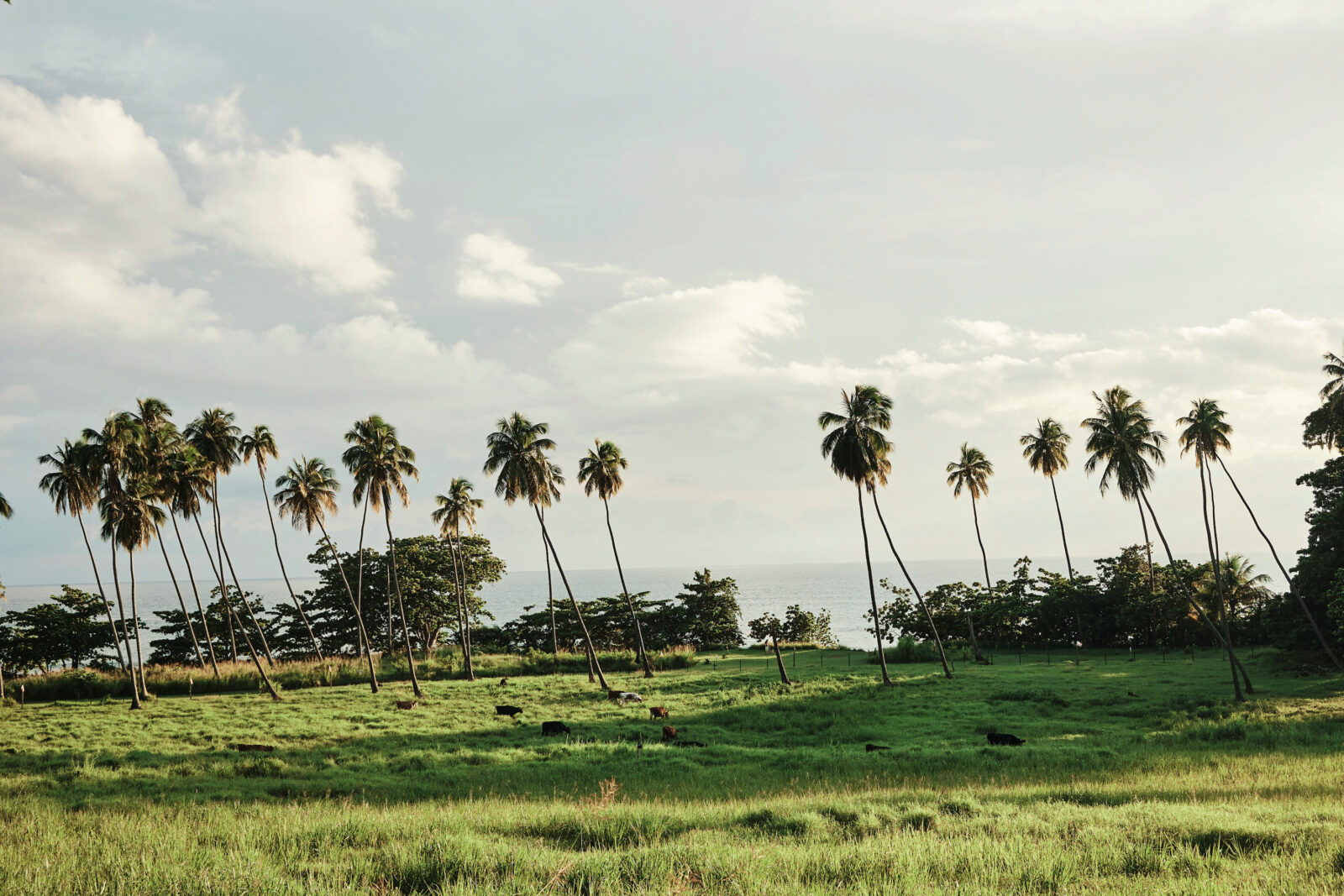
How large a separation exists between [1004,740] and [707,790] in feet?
46.0

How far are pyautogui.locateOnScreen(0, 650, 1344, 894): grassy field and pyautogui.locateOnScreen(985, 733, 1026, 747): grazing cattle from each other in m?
0.54

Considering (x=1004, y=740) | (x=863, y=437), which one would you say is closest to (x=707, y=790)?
(x=1004, y=740)

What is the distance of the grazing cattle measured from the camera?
26.9 m

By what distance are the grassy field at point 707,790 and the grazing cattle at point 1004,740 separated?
54cm

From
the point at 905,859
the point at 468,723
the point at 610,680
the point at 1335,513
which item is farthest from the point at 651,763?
the point at 1335,513

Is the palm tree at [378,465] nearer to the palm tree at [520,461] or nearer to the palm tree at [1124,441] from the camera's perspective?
the palm tree at [520,461]

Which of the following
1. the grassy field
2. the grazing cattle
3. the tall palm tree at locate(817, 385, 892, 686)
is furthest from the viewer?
the tall palm tree at locate(817, 385, 892, 686)

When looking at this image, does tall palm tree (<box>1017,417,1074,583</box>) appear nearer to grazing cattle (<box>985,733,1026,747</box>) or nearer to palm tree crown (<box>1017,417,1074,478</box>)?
palm tree crown (<box>1017,417,1074,478</box>)

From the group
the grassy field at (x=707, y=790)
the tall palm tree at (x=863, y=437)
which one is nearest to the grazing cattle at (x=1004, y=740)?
the grassy field at (x=707, y=790)

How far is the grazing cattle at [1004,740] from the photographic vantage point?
88.4ft

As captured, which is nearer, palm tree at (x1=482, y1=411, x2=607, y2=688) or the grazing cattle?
the grazing cattle

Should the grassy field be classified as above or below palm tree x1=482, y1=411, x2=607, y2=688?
below

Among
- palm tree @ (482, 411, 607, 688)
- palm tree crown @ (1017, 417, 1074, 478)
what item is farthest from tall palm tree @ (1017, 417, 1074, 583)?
palm tree @ (482, 411, 607, 688)

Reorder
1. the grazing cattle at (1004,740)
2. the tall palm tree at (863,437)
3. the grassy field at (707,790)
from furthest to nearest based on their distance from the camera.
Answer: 1. the tall palm tree at (863,437)
2. the grazing cattle at (1004,740)
3. the grassy field at (707,790)
